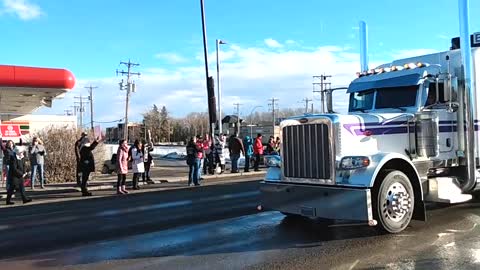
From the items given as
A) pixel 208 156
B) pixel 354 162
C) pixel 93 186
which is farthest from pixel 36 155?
pixel 354 162

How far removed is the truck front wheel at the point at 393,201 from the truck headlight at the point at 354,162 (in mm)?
423

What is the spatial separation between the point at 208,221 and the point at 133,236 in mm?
1632

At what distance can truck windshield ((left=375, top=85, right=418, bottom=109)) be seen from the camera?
9422 mm

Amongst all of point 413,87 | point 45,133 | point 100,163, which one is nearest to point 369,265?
point 413,87

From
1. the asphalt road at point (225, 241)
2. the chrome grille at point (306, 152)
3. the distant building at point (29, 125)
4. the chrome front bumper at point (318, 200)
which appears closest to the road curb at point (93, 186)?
the distant building at point (29, 125)

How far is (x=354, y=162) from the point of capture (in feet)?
26.7

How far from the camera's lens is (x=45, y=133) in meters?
20.5

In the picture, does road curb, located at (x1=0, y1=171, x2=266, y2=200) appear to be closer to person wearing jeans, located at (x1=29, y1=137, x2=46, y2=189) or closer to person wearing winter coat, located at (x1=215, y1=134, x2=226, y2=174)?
person wearing jeans, located at (x1=29, y1=137, x2=46, y2=189)

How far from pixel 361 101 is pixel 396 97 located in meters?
0.81

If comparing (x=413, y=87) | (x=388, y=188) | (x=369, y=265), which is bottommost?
(x=369, y=265)

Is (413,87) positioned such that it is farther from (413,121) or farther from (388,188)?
(388,188)

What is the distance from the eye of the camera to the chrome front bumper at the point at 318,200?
7867mm

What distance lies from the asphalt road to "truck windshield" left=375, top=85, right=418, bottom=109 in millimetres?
2122

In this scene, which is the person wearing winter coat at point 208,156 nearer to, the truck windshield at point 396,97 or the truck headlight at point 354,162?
the truck windshield at point 396,97
